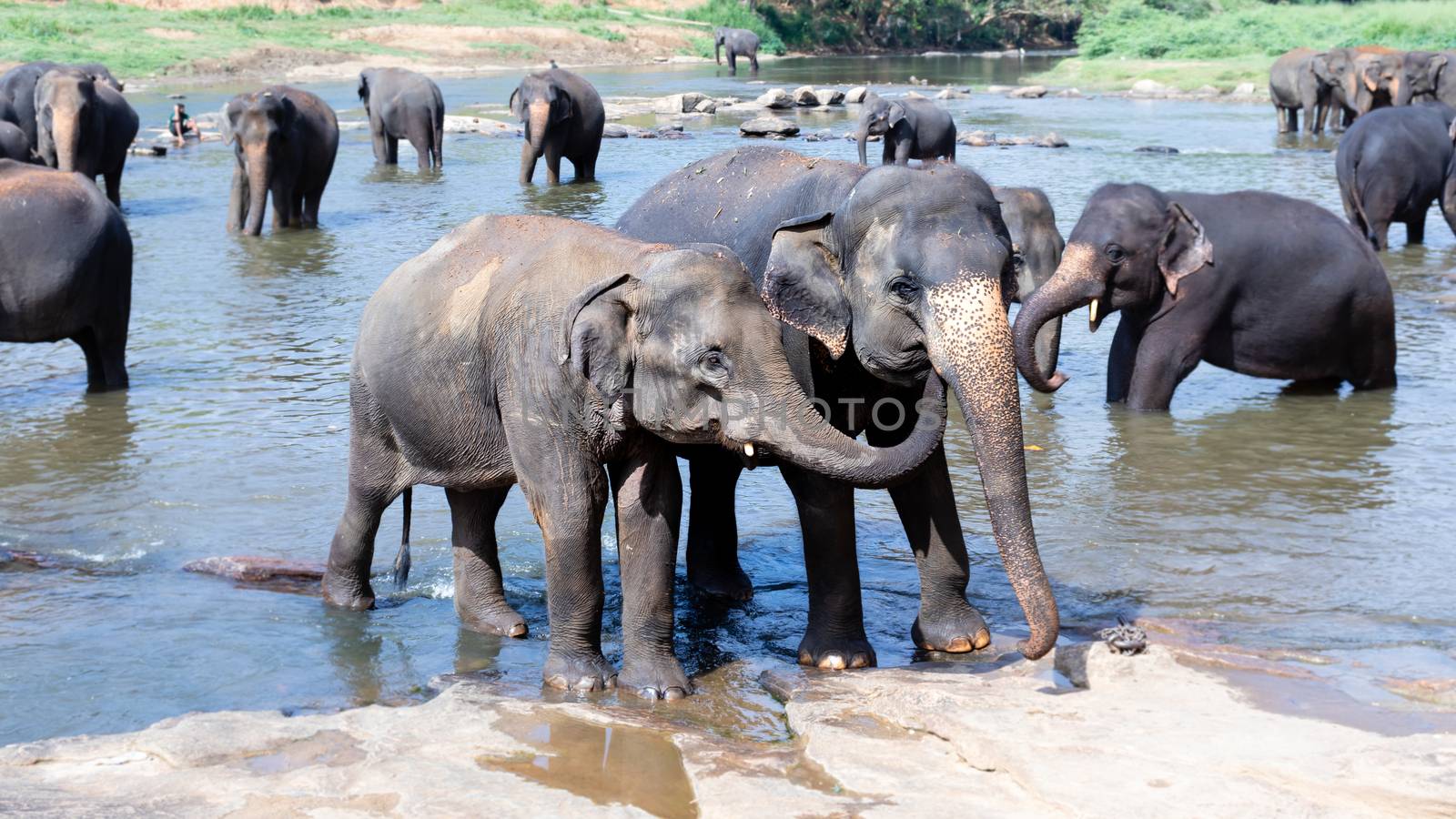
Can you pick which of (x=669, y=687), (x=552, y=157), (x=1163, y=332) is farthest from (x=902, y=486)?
(x=552, y=157)

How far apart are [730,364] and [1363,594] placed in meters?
3.18

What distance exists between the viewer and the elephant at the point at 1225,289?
9.02 metres

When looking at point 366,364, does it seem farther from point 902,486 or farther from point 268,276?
point 268,276

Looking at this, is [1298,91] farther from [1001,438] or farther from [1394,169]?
[1001,438]

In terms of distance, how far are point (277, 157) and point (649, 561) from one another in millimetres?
13001

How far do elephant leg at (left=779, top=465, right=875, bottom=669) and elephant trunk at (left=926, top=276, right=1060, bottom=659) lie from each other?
0.74 meters

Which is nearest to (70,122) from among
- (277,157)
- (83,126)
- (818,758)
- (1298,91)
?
(83,126)

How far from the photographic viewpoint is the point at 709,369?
4.74m

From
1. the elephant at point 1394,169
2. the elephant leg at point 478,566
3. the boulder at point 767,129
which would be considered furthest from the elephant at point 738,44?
the elephant leg at point 478,566

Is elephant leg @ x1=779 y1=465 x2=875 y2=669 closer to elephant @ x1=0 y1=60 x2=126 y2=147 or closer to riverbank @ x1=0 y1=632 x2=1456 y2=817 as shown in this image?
riverbank @ x1=0 y1=632 x2=1456 y2=817

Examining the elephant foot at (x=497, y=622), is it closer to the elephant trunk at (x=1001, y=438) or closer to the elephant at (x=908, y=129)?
the elephant trunk at (x=1001, y=438)

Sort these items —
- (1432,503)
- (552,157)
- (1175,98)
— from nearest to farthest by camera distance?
1. (1432,503)
2. (552,157)
3. (1175,98)

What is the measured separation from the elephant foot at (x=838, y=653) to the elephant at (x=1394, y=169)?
1103cm

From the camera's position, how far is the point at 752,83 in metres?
46.1
